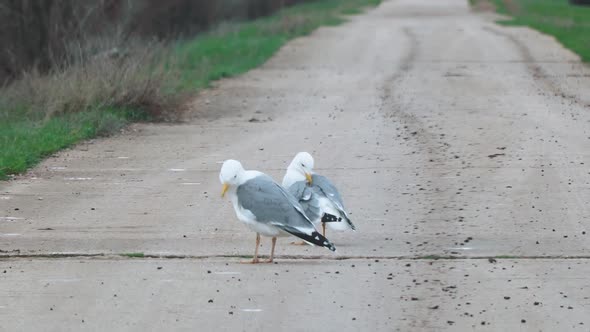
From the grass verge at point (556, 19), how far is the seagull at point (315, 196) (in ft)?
51.0

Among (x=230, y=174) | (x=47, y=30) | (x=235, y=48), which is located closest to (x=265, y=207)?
(x=230, y=174)

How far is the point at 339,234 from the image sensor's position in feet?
32.0

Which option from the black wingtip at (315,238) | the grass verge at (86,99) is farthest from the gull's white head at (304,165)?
the grass verge at (86,99)

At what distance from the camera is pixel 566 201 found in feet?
35.2

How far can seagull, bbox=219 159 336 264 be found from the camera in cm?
827

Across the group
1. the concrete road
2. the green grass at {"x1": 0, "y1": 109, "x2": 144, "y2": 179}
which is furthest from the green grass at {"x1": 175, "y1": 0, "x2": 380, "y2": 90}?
the green grass at {"x1": 0, "y1": 109, "x2": 144, "y2": 179}

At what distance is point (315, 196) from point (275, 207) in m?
0.72

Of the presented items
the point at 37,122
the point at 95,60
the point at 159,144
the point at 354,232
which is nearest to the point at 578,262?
the point at 354,232

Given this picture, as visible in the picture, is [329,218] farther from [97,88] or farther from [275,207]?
[97,88]

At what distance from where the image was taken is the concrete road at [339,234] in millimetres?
7371

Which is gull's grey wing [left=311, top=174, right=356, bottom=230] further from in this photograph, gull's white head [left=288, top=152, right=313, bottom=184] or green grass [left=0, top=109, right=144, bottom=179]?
green grass [left=0, top=109, right=144, bottom=179]

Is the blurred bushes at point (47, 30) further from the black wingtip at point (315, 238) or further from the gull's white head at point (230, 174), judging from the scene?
the black wingtip at point (315, 238)

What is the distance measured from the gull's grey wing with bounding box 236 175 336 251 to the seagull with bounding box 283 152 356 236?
0.30 m

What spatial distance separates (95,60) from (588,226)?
10044mm
